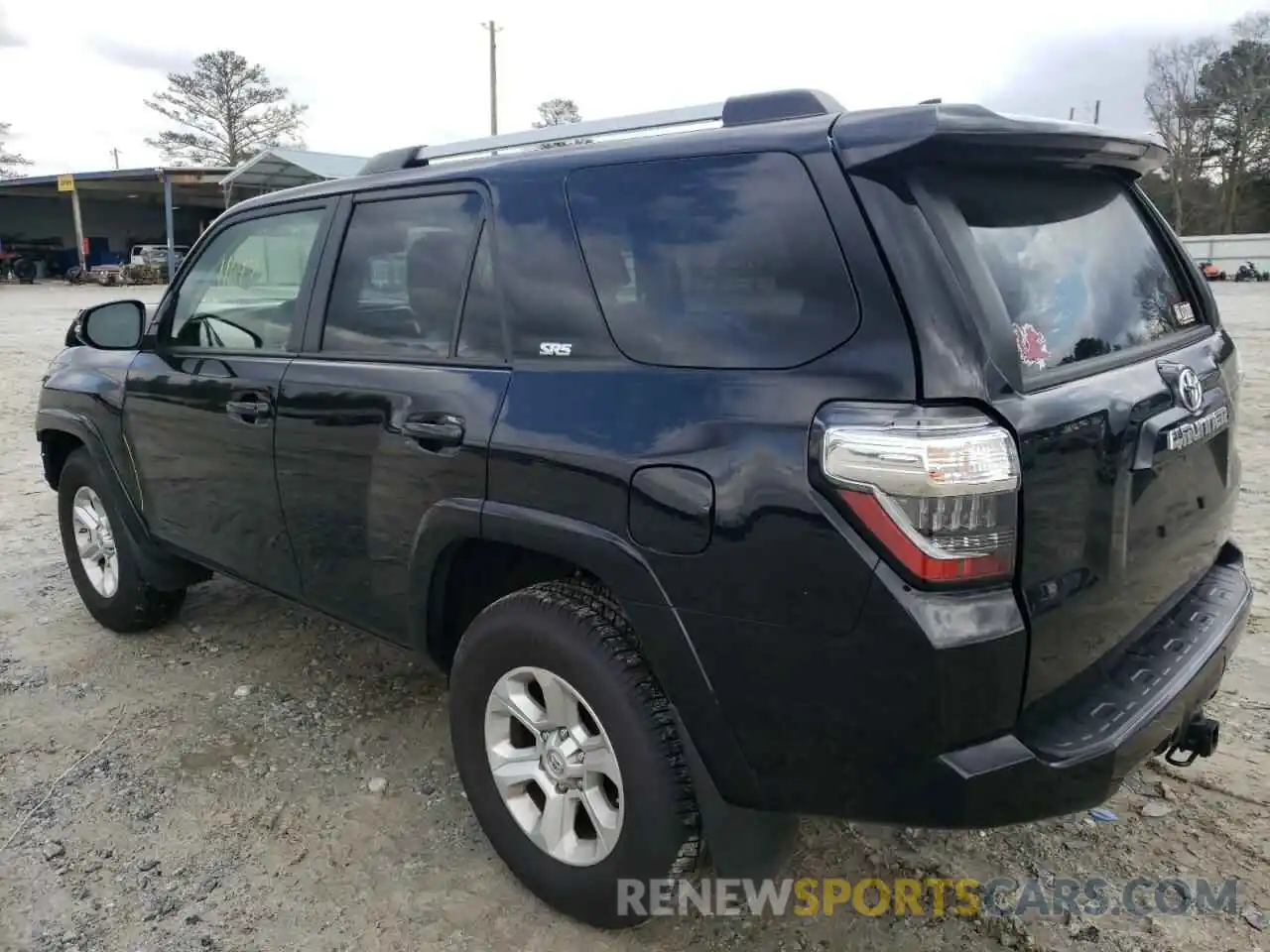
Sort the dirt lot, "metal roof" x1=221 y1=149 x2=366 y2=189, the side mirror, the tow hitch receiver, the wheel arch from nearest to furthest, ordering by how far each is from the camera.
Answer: the wheel arch, the tow hitch receiver, the dirt lot, the side mirror, "metal roof" x1=221 y1=149 x2=366 y2=189

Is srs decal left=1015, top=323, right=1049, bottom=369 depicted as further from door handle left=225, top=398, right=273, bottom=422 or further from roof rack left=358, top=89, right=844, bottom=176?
door handle left=225, top=398, right=273, bottom=422

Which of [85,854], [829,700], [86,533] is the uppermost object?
[829,700]

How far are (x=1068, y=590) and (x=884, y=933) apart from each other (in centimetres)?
107

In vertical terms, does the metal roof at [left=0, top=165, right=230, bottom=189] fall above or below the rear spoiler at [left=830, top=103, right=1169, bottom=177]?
above

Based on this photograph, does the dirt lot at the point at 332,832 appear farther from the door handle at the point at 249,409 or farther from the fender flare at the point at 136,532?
the door handle at the point at 249,409

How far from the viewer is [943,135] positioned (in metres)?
1.81

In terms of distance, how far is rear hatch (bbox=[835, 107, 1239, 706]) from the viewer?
182 cm

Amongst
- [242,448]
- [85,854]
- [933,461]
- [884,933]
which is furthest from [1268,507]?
[85,854]

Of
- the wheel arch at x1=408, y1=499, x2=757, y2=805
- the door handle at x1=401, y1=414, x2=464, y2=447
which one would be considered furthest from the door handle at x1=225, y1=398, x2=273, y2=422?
the wheel arch at x1=408, y1=499, x2=757, y2=805

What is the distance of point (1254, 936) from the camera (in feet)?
7.65

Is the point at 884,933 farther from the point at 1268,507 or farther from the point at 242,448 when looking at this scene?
the point at 1268,507

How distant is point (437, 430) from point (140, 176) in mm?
38164

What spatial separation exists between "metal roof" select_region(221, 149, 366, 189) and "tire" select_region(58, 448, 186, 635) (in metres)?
20.6

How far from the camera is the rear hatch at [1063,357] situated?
5.98ft
